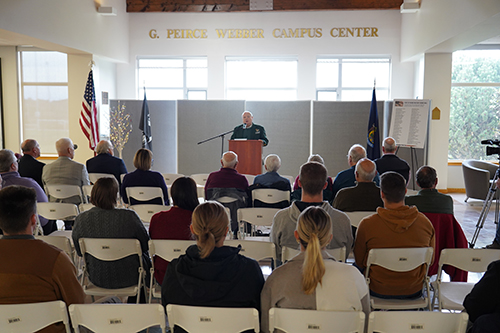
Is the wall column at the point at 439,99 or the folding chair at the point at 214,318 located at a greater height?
the wall column at the point at 439,99

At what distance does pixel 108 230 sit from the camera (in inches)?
129

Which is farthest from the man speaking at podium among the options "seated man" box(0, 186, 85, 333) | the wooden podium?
"seated man" box(0, 186, 85, 333)

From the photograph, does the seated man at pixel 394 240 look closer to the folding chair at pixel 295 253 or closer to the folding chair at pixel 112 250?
the folding chair at pixel 295 253

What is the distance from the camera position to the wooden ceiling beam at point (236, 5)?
10.3m

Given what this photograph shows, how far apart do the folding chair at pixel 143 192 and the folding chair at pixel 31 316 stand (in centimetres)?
299

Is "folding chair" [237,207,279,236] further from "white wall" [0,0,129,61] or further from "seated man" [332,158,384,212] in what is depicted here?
"white wall" [0,0,129,61]

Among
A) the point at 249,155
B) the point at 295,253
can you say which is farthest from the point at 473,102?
the point at 295,253

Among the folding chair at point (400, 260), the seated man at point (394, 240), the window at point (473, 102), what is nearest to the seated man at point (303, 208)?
the seated man at point (394, 240)

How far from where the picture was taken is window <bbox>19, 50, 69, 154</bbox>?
10750 millimetres

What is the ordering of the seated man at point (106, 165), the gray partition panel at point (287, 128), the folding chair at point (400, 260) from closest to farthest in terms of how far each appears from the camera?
the folding chair at point (400, 260) → the seated man at point (106, 165) → the gray partition panel at point (287, 128)

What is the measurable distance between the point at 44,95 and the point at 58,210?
7471 mm

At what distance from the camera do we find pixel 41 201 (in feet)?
15.5

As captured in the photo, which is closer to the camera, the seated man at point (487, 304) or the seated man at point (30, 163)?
the seated man at point (487, 304)

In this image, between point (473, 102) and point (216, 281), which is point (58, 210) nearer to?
point (216, 281)
